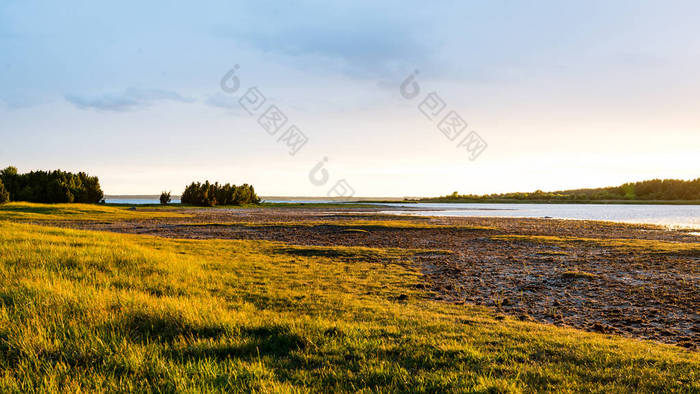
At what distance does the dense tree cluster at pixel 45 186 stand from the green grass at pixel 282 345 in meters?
82.1

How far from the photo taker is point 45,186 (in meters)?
78.8

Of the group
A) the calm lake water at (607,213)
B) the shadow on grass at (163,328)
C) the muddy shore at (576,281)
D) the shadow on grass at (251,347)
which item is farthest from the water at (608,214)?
the shadow on grass at (163,328)

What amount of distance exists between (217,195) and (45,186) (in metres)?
44.6

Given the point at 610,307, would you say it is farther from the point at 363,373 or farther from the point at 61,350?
the point at 61,350

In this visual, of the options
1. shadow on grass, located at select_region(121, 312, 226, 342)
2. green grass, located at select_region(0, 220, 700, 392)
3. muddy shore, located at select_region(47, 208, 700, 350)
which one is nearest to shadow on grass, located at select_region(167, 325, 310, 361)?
green grass, located at select_region(0, 220, 700, 392)

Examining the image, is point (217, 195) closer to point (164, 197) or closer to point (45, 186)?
point (164, 197)

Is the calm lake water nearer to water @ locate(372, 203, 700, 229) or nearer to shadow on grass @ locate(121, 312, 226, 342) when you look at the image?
water @ locate(372, 203, 700, 229)

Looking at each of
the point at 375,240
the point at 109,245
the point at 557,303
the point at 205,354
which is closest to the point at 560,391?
the point at 205,354

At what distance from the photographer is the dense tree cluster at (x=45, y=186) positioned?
7719cm

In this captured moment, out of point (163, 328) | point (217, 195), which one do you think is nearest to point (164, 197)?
point (217, 195)

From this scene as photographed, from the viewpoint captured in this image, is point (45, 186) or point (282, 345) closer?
point (282, 345)

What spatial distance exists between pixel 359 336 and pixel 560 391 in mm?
3632

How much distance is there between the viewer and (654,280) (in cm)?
1555

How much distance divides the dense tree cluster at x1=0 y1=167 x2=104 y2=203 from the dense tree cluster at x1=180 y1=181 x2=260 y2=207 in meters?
26.8
